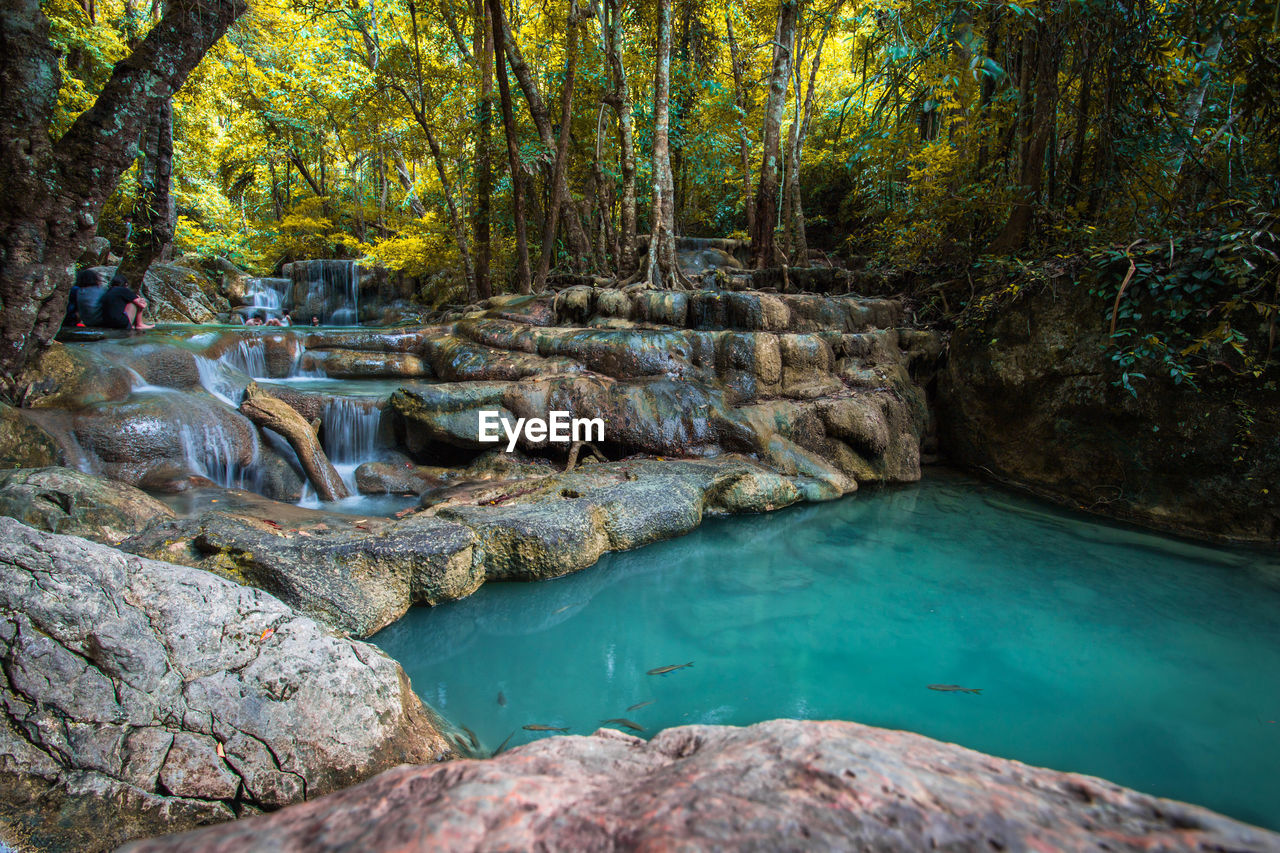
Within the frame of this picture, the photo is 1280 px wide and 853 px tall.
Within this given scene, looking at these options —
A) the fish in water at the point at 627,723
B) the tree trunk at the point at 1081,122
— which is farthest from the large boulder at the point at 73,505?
the tree trunk at the point at 1081,122

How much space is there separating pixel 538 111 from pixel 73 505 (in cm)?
957

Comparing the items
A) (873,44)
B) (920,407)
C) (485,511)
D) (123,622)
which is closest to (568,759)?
(123,622)

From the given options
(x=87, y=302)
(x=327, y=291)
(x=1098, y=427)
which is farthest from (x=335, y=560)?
(x=327, y=291)

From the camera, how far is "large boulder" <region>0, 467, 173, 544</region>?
10.2 feet

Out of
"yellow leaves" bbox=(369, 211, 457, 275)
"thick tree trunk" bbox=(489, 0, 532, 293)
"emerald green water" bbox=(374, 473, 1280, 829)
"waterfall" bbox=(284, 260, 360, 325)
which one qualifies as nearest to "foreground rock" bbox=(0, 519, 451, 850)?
"emerald green water" bbox=(374, 473, 1280, 829)

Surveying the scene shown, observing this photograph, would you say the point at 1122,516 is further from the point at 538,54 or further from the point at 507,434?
the point at 538,54

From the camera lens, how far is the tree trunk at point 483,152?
33.0 feet

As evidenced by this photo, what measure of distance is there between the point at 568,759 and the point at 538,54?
15073 millimetres

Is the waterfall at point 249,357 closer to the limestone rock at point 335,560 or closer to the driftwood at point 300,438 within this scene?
the driftwood at point 300,438

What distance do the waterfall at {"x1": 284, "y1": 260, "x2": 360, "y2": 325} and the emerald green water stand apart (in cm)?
1305

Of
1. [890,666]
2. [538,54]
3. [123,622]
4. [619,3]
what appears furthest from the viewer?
[538,54]

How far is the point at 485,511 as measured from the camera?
4.24 metres

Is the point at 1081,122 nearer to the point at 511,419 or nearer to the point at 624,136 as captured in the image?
the point at 624,136

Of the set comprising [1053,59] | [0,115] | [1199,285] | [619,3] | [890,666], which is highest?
[619,3]
